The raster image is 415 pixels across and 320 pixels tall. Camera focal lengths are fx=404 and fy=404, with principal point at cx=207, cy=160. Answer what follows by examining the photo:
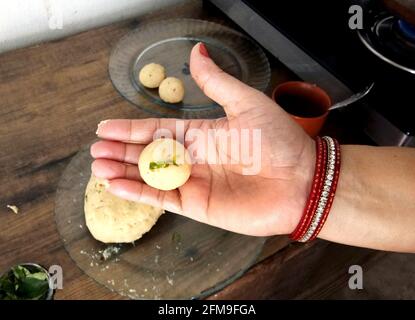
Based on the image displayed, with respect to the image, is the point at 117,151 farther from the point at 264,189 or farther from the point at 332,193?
the point at 332,193

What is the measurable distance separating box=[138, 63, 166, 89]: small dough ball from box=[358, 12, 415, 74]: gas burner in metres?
0.53

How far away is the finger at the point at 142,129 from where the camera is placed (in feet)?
2.98

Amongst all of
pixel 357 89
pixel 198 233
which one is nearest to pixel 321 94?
pixel 357 89

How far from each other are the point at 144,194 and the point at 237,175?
8.3 inches

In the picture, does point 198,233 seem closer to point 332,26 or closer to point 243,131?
point 243,131

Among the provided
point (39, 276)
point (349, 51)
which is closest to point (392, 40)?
point (349, 51)

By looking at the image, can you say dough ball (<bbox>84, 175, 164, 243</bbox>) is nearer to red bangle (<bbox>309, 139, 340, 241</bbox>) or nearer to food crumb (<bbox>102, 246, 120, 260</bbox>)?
food crumb (<bbox>102, 246, 120, 260</bbox>)

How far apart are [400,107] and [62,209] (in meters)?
0.79

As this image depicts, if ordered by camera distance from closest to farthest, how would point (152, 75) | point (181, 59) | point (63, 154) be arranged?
point (63, 154) → point (152, 75) → point (181, 59)

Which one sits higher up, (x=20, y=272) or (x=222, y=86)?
(x=222, y=86)

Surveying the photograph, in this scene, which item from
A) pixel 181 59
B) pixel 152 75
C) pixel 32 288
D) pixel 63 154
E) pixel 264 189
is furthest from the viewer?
pixel 181 59

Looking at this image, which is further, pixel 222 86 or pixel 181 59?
pixel 181 59

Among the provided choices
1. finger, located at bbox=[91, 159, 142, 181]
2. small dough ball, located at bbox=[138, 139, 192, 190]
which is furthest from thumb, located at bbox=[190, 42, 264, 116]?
finger, located at bbox=[91, 159, 142, 181]

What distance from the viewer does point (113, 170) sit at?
861 millimetres
